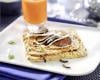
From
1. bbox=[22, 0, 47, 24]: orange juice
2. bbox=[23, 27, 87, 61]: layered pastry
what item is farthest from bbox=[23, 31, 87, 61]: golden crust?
bbox=[22, 0, 47, 24]: orange juice

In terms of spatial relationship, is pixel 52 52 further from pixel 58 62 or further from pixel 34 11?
pixel 34 11

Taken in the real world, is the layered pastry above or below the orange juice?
below

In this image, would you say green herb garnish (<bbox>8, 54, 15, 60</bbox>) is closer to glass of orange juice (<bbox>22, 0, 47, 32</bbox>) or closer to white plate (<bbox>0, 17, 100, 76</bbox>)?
white plate (<bbox>0, 17, 100, 76</bbox>)

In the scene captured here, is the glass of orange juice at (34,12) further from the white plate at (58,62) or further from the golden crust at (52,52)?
the golden crust at (52,52)

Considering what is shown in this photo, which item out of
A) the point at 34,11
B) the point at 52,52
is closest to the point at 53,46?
the point at 52,52

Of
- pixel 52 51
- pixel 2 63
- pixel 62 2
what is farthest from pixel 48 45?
pixel 62 2

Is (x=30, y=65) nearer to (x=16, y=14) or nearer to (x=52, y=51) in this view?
(x=52, y=51)

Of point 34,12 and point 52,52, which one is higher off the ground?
point 34,12
